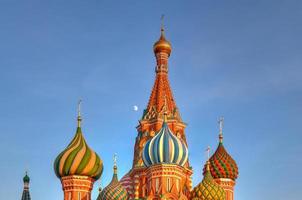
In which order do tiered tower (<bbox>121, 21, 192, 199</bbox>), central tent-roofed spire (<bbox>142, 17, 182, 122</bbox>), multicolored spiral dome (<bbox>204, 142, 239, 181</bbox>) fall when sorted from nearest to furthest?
tiered tower (<bbox>121, 21, 192, 199</bbox>), multicolored spiral dome (<bbox>204, 142, 239, 181</bbox>), central tent-roofed spire (<bbox>142, 17, 182, 122</bbox>)

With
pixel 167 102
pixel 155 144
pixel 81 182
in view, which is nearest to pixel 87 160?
pixel 81 182

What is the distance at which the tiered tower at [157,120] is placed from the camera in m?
42.9

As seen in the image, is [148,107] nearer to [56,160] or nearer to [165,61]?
[165,61]

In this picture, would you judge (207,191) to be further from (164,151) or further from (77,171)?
(77,171)

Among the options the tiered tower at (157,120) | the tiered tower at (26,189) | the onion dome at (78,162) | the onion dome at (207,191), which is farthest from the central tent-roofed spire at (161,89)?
the tiered tower at (26,189)

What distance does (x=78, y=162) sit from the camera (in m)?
40.6

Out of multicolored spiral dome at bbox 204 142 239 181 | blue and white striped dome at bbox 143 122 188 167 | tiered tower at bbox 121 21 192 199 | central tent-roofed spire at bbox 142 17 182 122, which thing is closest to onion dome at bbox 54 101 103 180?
tiered tower at bbox 121 21 192 199

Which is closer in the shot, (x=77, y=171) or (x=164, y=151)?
(x=164, y=151)

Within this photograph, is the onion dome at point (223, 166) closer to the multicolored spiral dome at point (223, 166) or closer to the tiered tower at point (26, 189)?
the multicolored spiral dome at point (223, 166)

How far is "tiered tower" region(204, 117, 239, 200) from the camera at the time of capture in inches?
1725

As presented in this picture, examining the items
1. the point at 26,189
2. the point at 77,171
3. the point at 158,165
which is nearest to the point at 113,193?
the point at 77,171

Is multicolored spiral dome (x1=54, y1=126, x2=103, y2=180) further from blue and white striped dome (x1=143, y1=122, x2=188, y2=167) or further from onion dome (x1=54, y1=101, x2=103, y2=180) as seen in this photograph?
blue and white striped dome (x1=143, y1=122, x2=188, y2=167)

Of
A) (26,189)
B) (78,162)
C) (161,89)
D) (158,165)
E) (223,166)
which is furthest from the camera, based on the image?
(26,189)

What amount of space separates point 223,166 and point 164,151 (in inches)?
270
